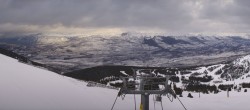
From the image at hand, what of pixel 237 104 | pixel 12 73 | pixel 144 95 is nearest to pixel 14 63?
pixel 12 73

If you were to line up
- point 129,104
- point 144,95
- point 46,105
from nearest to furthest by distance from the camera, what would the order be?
point 144,95
point 46,105
point 129,104

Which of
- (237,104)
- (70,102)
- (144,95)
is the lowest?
(237,104)

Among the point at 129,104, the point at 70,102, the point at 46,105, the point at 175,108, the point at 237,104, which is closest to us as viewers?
the point at 46,105

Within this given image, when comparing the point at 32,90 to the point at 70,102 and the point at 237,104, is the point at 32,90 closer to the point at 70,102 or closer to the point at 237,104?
the point at 70,102

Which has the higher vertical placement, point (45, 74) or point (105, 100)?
point (45, 74)

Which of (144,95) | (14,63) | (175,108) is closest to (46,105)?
(14,63)

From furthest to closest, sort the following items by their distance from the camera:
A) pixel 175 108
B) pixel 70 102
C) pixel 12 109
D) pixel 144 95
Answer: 1. pixel 175 108
2. pixel 70 102
3. pixel 12 109
4. pixel 144 95

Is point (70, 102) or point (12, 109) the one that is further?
point (70, 102)

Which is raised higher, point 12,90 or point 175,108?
point 12,90

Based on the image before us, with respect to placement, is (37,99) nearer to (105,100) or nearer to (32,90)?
(32,90)
